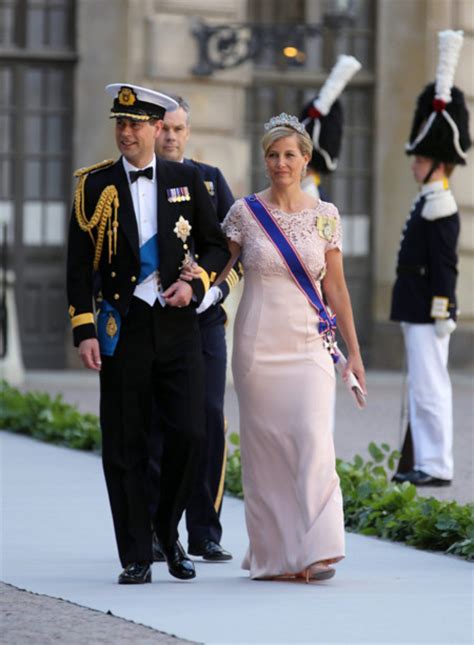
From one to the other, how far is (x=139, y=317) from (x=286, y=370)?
2.08 feet

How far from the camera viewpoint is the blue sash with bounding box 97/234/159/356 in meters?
7.47

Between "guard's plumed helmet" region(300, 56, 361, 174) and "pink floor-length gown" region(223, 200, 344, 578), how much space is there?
3997 mm

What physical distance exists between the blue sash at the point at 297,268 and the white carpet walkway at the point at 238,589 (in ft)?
3.08

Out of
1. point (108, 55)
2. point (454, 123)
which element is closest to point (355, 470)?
point (454, 123)

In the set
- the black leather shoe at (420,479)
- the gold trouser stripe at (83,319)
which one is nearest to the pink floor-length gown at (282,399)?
the gold trouser stripe at (83,319)

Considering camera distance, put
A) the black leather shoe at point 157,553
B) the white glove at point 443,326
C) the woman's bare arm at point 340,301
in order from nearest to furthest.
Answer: the woman's bare arm at point 340,301 → the black leather shoe at point 157,553 → the white glove at point 443,326

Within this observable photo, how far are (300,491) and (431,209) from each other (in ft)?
12.7

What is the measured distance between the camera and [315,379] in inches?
304

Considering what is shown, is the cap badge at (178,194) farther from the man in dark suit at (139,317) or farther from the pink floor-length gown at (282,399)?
the pink floor-length gown at (282,399)

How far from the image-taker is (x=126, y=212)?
24.7 feet

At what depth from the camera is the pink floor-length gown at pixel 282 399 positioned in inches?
299

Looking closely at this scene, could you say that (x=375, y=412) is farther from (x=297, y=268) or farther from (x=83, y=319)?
(x=83, y=319)

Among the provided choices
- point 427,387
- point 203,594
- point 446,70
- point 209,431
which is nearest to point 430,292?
point 427,387

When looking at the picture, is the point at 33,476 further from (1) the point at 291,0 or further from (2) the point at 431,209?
(1) the point at 291,0
